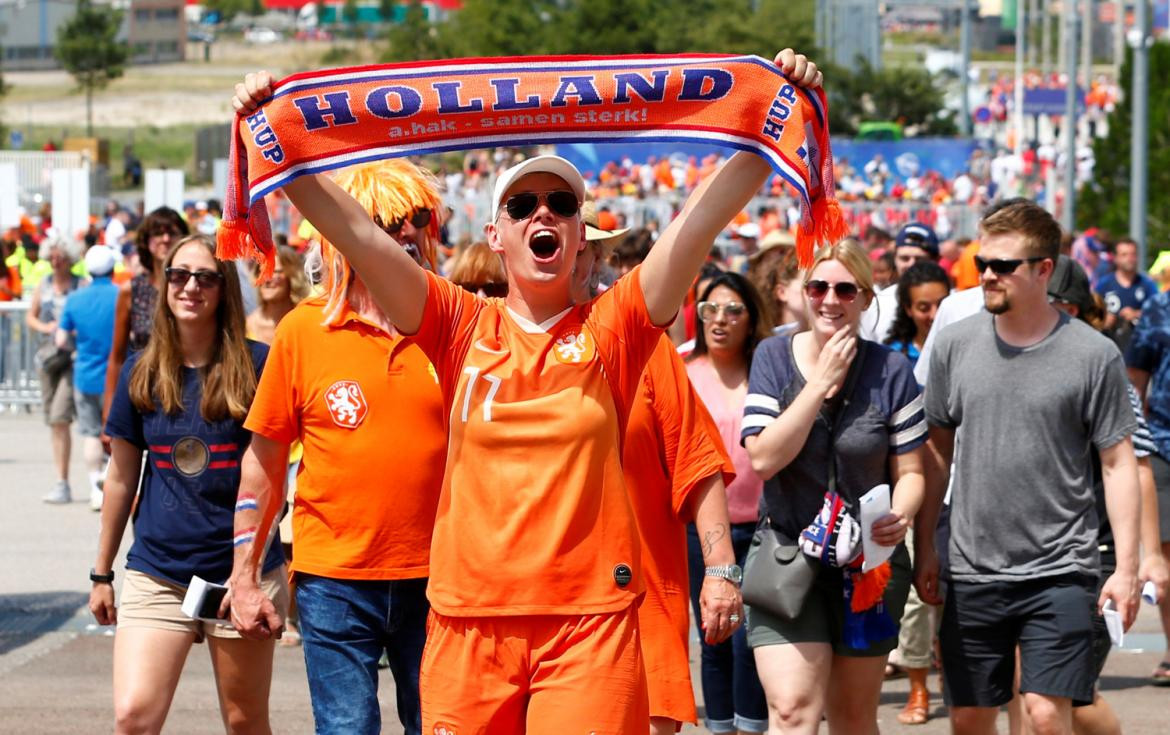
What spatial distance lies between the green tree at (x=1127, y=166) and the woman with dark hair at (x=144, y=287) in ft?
59.7

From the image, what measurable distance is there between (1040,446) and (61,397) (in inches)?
397

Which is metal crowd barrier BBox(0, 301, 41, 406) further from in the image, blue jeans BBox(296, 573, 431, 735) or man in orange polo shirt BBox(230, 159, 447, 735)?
blue jeans BBox(296, 573, 431, 735)

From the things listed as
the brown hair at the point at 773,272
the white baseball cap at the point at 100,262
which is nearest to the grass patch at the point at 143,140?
the white baseball cap at the point at 100,262

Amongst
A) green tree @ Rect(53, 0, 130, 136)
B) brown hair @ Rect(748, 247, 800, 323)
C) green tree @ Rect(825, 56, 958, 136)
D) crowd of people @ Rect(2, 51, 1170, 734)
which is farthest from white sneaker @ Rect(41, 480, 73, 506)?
green tree @ Rect(53, 0, 130, 136)

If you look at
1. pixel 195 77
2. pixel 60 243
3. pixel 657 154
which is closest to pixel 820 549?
pixel 60 243

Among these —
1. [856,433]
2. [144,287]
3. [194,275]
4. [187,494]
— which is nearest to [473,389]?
[187,494]

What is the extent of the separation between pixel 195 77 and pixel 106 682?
121373mm

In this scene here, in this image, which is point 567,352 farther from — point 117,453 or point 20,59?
point 20,59

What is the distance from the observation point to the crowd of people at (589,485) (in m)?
4.18

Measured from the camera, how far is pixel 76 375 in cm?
1305

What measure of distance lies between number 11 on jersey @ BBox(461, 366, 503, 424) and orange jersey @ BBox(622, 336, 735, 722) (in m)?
1.35

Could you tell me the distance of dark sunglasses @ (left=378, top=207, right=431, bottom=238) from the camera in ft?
17.0

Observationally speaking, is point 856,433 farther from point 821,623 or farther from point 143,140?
point 143,140

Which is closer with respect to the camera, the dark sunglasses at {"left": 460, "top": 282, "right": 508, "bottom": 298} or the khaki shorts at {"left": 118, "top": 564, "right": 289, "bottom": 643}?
the khaki shorts at {"left": 118, "top": 564, "right": 289, "bottom": 643}
